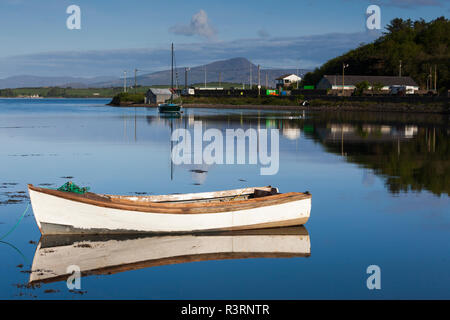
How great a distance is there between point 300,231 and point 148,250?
4914 mm

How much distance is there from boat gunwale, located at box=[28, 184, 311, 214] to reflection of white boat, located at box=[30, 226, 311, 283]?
86 cm

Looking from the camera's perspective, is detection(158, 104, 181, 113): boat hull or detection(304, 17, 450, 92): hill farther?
detection(304, 17, 450, 92): hill

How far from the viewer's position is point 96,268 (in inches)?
549

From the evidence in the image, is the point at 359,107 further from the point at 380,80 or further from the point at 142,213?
the point at 142,213

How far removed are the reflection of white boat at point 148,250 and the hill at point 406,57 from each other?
→ 15417 cm

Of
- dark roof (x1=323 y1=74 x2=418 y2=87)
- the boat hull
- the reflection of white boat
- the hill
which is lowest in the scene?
the reflection of white boat

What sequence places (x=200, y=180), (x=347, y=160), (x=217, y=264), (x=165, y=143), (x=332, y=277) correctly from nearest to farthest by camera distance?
(x=332, y=277), (x=217, y=264), (x=200, y=180), (x=347, y=160), (x=165, y=143)

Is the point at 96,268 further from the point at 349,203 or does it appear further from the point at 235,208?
the point at 349,203

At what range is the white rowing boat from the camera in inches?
627

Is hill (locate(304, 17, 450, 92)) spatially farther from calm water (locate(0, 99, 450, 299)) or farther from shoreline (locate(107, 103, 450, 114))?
calm water (locate(0, 99, 450, 299))

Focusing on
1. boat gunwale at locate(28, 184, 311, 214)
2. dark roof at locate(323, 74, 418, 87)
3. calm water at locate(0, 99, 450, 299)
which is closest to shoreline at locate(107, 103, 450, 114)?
dark roof at locate(323, 74, 418, 87)

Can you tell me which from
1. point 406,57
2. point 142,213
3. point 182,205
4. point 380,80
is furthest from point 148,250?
point 406,57
